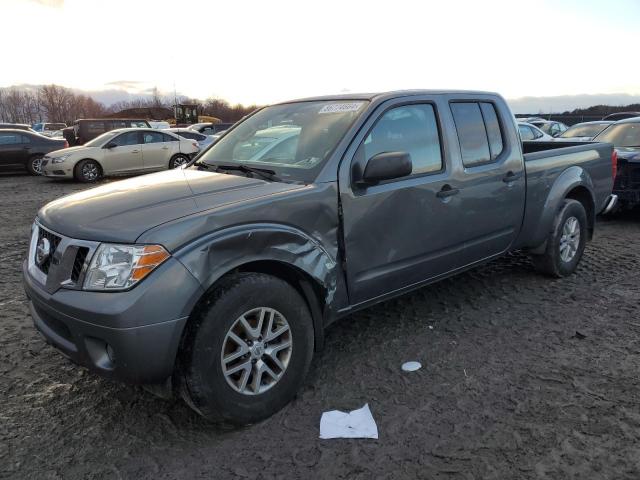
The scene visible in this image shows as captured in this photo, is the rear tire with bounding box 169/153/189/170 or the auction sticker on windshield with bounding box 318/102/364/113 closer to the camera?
the auction sticker on windshield with bounding box 318/102/364/113

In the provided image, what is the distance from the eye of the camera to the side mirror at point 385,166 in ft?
10.2

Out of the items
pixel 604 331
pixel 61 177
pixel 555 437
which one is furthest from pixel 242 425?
pixel 61 177

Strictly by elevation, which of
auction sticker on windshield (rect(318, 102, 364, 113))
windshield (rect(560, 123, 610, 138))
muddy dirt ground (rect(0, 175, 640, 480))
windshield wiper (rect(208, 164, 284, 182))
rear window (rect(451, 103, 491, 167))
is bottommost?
muddy dirt ground (rect(0, 175, 640, 480))

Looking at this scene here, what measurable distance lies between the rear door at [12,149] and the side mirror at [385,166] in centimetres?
1592

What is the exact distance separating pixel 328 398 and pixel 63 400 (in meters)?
1.61

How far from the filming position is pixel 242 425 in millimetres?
2811

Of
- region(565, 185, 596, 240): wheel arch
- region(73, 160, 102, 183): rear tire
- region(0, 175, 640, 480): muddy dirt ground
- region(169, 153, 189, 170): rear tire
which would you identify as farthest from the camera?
region(169, 153, 189, 170): rear tire

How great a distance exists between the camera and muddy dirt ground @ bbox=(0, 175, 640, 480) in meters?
2.52

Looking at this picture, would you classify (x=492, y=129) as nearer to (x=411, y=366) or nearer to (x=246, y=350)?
(x=411, y=366)

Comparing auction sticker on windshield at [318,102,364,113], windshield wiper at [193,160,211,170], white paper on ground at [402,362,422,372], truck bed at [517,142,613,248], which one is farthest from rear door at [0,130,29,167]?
white paper on ground at [402,362,422,372]

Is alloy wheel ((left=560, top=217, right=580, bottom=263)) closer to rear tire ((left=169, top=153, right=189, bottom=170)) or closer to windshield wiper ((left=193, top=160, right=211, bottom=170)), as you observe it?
windshield wiper ((left=193, top=160, right=211, bottom=170))

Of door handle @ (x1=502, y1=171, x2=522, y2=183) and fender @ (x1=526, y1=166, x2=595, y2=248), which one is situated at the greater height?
door handle @ (x1=502, y1=171, x2=522, y2=183)

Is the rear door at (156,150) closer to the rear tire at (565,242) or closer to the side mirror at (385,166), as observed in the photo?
the rear tire at (565,242)

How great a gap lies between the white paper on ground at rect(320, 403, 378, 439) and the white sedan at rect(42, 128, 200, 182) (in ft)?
42.7
